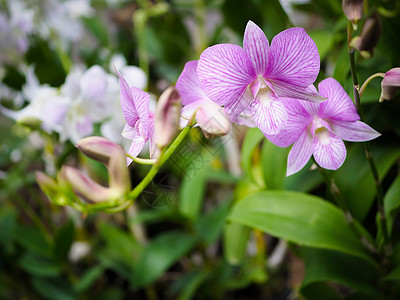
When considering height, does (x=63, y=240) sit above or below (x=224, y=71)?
below

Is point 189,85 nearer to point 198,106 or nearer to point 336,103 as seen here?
point 198,106

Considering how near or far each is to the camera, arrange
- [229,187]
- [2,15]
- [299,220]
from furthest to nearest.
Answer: [229,187], [2,15], [299,220]

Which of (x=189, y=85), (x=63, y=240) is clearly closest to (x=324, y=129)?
(x=189, y=85)

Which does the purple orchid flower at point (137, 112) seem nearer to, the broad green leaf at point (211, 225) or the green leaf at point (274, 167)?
the green leaf at point (274, 167)

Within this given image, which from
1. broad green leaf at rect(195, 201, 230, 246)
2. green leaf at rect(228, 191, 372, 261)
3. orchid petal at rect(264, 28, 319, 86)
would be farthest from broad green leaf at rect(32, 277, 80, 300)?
orchid petal at rect(264, 28, 319, 86)

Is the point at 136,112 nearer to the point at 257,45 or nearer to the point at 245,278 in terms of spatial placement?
the point at 257,45

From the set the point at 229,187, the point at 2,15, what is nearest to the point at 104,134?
the point at 2,15
